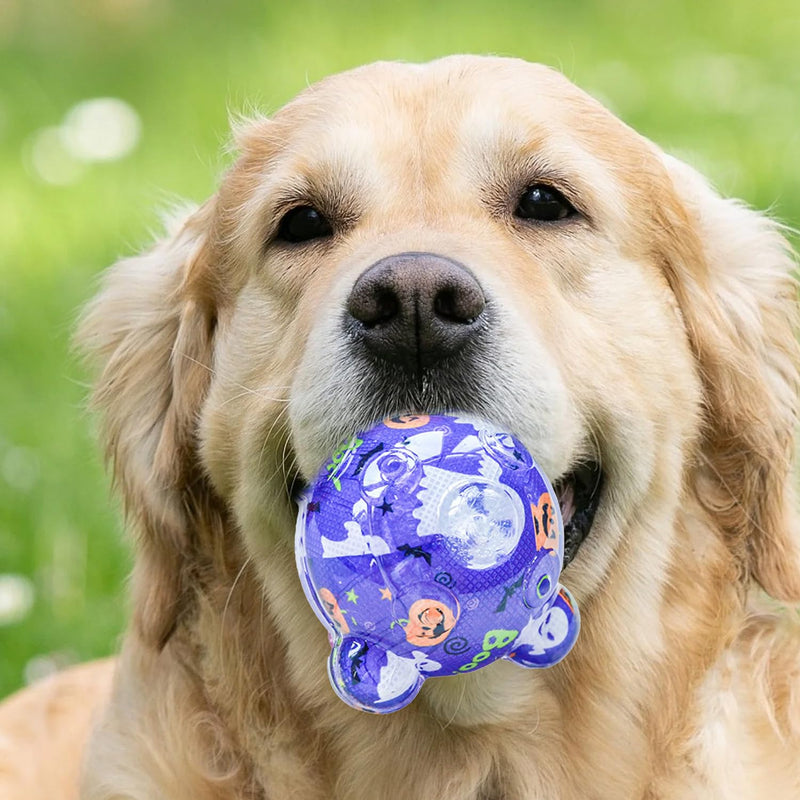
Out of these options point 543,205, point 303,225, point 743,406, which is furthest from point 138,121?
point 743,406

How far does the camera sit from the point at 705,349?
3.51 m

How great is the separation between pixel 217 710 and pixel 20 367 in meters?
3.60

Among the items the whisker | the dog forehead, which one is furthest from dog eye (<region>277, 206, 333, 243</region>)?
the whisker

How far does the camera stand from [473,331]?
2906 mm

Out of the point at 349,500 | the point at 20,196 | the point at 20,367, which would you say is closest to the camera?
the point at 349,500

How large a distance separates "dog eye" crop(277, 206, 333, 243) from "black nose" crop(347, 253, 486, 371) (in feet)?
1.76

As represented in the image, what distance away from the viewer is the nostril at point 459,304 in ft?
9.30

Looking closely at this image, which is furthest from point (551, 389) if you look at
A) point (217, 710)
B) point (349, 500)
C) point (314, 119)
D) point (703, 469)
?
point (217, 710)

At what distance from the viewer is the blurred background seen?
545 cm

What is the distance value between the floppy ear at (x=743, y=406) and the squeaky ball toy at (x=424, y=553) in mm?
836

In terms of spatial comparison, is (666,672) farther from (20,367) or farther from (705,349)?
(20,367)

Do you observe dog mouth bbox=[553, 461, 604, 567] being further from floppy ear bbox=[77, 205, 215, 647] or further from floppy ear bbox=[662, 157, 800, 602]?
floppy ear bbox=[77, 205, 215, 647]

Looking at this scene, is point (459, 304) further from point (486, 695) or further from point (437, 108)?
point (486, 695)

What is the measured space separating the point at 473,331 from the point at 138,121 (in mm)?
6679
